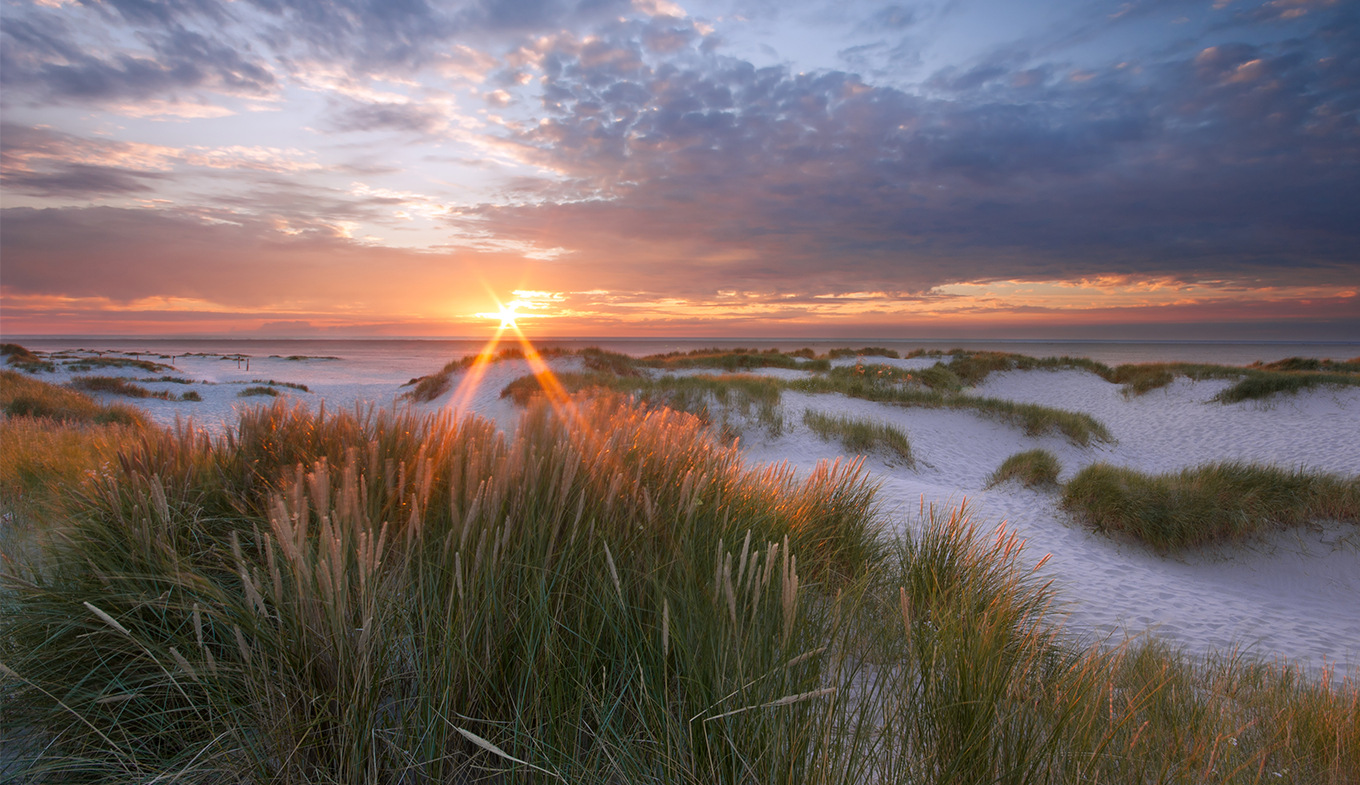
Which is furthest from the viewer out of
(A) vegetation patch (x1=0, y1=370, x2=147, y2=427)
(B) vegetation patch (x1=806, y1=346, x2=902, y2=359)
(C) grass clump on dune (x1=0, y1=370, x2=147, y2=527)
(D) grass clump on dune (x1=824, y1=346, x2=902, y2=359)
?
(B) vegetation patch (x1=806, y1=346, x2=902, y2=359)

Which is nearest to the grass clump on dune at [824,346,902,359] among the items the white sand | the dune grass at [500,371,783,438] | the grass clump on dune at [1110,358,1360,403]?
the white sand

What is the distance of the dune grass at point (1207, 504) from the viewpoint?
7.96 m

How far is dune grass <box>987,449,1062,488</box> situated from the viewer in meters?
10.0

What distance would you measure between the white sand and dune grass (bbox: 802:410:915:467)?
12.6 inches

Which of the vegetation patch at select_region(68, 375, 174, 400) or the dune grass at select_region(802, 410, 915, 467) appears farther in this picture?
the vegetation patch at select_region(68, 375, 174, 400)

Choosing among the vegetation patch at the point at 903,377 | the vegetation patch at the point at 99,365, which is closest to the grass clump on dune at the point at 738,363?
the vegetation patch at the point at 903,377

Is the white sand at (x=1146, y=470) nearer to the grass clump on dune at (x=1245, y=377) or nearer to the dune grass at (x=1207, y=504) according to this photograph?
the dune grass at (x=1207, y=504)

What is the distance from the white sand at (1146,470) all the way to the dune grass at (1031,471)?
28 cm

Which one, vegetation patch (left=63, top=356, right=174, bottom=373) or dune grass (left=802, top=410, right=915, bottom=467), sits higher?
vegetation patch (left=63, top=356, right=174, bottom=373)

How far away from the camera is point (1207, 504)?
8.15 metres

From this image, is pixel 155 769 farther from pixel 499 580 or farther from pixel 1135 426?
pixel 1135 426

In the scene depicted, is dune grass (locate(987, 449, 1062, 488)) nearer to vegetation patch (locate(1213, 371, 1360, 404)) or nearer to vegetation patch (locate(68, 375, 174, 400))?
vegetation patch (locate(1213, 371, 1360, 404))

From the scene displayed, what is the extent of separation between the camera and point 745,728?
60.2 inches

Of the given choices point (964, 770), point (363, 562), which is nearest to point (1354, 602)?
point (964, 770)
